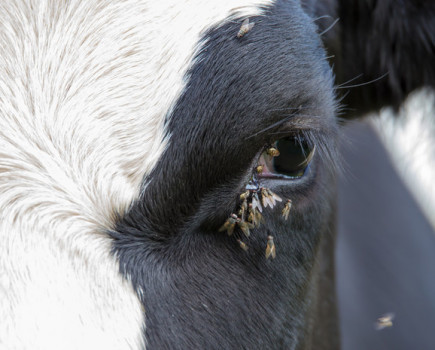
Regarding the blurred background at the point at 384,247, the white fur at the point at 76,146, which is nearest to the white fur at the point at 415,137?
the blurred background at the point at 384,247

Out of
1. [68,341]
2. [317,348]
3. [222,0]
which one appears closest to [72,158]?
[68,341]

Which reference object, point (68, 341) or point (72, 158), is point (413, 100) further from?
point (68, 341)

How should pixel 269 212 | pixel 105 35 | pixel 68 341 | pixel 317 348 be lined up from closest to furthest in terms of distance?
pixel 68 341 < pixel 105 35 < pixel 269 212 < pixel 317 348

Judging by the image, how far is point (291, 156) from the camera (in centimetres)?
99

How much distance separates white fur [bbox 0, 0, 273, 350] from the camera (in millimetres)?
737

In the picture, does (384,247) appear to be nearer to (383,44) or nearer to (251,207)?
(383,44)

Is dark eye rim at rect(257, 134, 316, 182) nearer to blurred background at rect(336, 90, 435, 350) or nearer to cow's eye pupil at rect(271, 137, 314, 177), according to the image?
cow's eye pupil at rect(271, 137, 314, 177)

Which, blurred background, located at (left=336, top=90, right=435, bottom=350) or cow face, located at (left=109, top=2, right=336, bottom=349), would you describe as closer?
cow face, located at (left=109, top=2, right=336, bottom=349)

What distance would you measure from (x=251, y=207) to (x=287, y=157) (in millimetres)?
118

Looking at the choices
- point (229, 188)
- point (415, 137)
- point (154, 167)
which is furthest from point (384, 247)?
point (154, 167)

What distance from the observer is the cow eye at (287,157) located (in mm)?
956

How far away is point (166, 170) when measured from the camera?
2.77ft

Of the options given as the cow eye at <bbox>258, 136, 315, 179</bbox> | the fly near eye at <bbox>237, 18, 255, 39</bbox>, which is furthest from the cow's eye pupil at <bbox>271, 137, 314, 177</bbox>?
the fly near eye at <bbox>237, 18, 255, 39</bbox>

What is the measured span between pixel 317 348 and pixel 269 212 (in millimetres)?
643
